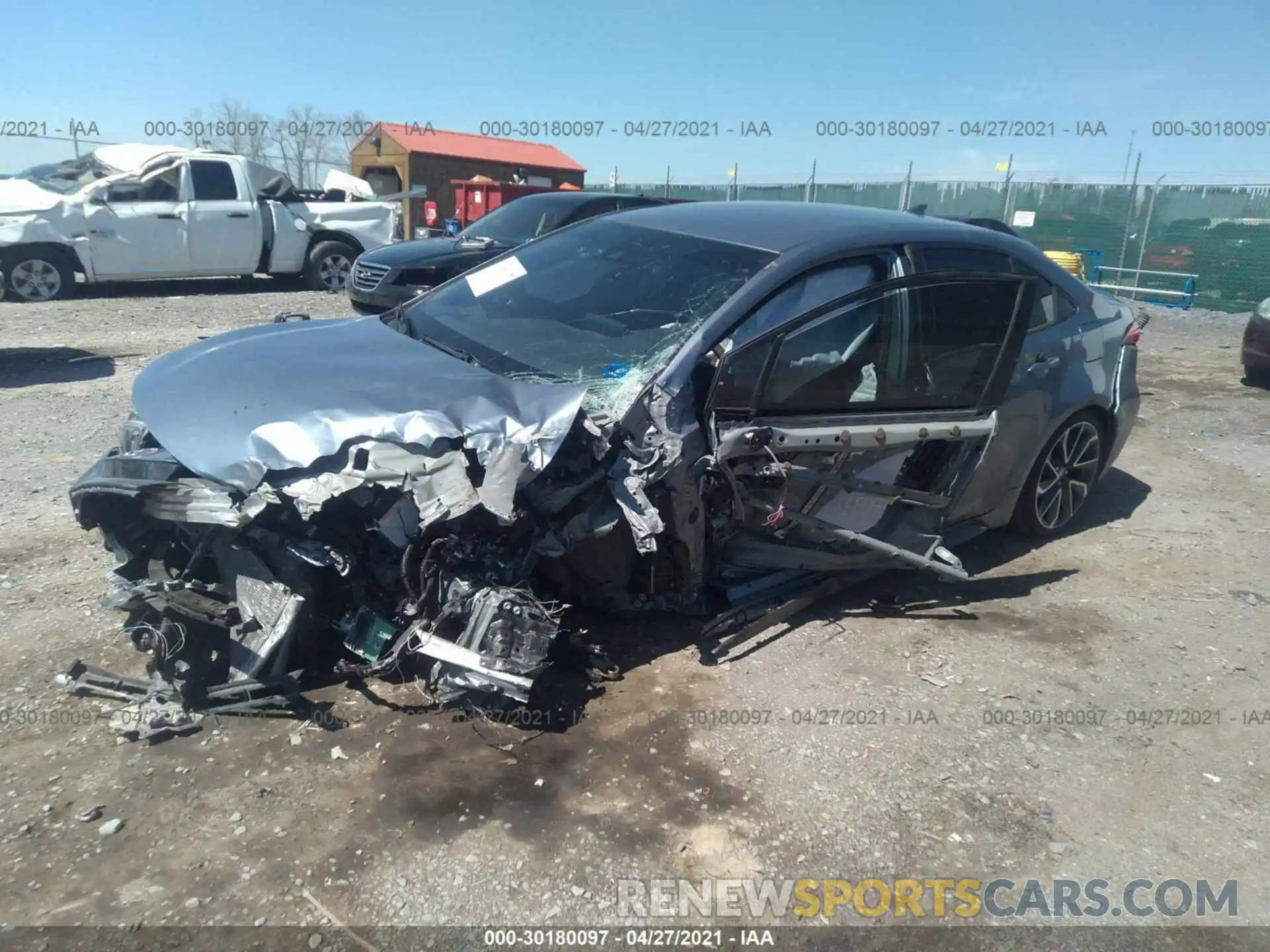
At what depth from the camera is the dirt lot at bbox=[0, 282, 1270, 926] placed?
2504mm

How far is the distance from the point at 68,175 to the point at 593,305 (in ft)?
36.1

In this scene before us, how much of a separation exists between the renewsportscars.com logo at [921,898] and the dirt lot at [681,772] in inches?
1.6

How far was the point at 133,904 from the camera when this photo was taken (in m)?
2.35

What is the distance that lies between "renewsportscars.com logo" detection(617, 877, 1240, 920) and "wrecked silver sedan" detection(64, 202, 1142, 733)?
813mm

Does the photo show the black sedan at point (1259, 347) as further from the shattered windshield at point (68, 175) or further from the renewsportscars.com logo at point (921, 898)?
the shattered windshield at point (68, 175)

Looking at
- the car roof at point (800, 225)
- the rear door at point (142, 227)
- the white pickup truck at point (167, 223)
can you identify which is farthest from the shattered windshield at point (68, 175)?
the car roof at point (800, 225)

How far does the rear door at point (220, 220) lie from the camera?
11867 millimetres

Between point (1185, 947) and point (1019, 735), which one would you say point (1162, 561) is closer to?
point (1019, 735)

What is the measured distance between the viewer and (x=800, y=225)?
4004mm

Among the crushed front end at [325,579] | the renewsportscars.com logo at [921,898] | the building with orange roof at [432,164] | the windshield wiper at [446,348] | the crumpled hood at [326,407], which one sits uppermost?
the building with orange roof at [432,164]

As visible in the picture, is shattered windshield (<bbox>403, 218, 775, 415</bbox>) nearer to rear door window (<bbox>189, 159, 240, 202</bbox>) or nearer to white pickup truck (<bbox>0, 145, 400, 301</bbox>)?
white pickup truck (<bbox>0, 145, 400, 301</bbox>)

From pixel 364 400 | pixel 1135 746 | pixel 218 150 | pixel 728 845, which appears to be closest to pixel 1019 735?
pixel 1135 746

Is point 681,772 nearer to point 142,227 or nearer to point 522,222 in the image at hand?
point 522,222

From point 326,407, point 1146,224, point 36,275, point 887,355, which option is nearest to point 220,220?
point 36,275
